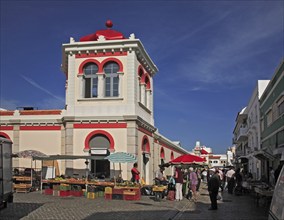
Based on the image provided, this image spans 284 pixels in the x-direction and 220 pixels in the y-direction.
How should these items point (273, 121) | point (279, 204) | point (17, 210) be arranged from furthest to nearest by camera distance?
point (273, 121) → point (17, 210) → point (279, 204)

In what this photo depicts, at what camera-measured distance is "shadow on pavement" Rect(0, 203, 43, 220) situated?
12621 mm

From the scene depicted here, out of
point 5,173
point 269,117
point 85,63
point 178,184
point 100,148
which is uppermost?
point 85,63

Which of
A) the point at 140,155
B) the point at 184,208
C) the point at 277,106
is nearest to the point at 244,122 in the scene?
the point at 277,106

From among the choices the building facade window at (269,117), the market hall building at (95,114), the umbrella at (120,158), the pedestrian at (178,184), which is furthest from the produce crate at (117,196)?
the building facade window at (269,117)

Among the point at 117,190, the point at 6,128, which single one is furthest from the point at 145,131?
the point at 6,128

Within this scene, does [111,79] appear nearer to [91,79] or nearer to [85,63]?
[91,79]

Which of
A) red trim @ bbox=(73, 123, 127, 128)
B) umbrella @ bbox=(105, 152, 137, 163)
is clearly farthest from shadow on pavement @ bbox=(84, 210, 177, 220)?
red trim @ bbox=(73, 123, 127, 128)

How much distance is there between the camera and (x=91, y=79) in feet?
80.5

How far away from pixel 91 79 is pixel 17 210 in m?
11.8

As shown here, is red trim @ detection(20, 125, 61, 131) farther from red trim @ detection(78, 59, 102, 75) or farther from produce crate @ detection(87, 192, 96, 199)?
produce crate @ detection(87, 192, 96, 199)

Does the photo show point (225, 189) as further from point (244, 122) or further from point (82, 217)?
point (244, 122)

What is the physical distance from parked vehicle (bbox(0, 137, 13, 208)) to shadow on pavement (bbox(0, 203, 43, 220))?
48cm

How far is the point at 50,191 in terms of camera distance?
2019 cm

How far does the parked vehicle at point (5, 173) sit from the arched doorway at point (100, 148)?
11.0 metres
